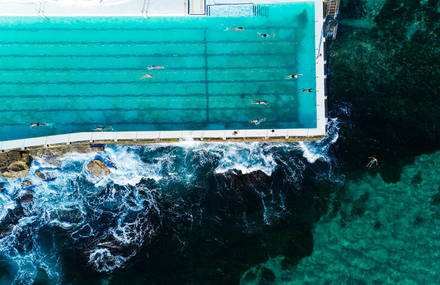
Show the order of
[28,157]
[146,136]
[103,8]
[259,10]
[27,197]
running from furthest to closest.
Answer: [27,197] → [28,157] → [259,10] → [103,8] → [146,136]

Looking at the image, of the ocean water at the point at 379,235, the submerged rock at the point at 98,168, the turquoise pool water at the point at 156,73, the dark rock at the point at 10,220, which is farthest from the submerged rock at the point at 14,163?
the ocean water at the point at 379,235

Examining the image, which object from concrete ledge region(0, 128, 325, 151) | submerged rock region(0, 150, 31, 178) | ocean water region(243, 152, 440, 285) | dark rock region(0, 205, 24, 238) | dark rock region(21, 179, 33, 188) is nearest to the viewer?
concrete ledge region(0, 128, 325, 151)

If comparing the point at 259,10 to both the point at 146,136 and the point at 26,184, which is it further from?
the point at 26,184

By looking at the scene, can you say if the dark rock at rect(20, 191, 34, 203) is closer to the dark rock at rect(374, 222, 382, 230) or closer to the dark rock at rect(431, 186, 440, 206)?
the dark rock at rect(374, 222, 382, 230)

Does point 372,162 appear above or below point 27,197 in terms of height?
above

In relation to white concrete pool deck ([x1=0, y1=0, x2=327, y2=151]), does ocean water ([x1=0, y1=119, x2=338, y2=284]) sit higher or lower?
lower

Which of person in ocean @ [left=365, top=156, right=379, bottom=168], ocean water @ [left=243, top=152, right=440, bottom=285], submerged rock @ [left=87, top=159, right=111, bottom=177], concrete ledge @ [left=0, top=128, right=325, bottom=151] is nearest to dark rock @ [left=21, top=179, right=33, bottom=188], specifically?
concrete ledge @ [left=0, top=128, right=325, bottom=151]

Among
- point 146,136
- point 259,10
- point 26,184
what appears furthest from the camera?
point 26,184

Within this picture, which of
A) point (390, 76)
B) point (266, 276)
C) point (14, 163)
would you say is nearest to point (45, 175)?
point (14, 163)
